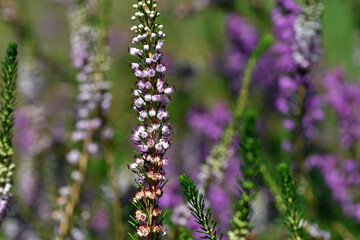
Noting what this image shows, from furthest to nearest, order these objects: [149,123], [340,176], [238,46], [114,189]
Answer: [238,46] < [340,176] < [114,189] < [149,123]

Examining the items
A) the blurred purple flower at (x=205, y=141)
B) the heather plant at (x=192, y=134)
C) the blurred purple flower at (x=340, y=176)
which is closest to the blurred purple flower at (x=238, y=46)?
the heather plant at (x=192, y=134)

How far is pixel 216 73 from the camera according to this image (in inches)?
66.1

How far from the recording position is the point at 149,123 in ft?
1.17

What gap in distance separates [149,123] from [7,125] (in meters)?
0.18

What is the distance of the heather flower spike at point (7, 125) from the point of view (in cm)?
44

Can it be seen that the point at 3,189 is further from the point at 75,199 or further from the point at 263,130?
the point at 263,130

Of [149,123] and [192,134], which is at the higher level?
[192,134]

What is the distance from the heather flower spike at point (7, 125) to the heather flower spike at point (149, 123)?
15 centimetres

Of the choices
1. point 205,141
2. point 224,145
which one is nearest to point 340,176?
point 205,141

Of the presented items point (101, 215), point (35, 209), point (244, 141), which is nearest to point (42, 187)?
point (35, 209)

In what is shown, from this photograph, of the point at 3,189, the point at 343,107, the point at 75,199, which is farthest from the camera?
the point at 343,107

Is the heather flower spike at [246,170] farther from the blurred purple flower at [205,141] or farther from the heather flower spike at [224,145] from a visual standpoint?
the blurred purple flower at [205,141]

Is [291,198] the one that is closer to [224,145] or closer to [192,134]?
[224,145]

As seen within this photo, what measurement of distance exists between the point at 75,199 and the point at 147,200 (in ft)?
1.14
